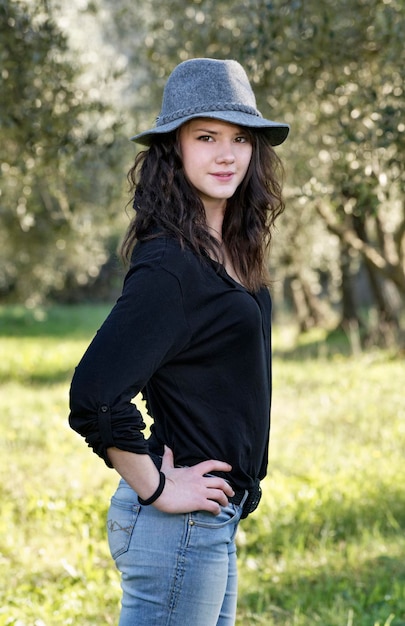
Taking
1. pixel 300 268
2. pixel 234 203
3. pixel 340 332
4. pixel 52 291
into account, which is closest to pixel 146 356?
pixel 234 203

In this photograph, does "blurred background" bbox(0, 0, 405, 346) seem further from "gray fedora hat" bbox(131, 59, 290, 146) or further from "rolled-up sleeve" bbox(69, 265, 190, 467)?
"rolled-up sleeve" bbox(69, 265, 190, 467)

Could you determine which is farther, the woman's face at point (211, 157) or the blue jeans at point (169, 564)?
the woman's face at point (211, 157)

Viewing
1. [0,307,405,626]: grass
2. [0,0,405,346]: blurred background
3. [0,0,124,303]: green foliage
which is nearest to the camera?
[0,307,405,626]: grass

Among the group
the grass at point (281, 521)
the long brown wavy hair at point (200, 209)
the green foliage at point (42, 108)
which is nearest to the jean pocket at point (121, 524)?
the long brown wavy hair at point (200, 209)

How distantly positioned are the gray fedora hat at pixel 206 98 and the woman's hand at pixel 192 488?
0.95 meters

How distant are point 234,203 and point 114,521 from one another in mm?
1039

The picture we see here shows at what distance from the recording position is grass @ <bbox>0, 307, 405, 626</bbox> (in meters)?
4.55

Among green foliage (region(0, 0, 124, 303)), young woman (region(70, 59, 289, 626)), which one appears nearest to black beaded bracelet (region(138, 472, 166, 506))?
young woman (region(70, 59, 289, 626))

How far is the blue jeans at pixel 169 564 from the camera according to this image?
221 centimetres

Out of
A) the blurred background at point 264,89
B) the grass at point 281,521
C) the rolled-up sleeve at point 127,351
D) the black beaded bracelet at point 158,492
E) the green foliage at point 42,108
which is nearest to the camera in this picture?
the rolled-up sleeve at point 127,351

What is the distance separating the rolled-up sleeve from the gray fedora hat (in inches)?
20.5

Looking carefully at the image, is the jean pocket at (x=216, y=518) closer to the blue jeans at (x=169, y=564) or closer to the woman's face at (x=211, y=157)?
the blue jeans at (x=169, y=564)

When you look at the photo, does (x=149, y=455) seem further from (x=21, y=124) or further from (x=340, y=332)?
(x=340, y=332)

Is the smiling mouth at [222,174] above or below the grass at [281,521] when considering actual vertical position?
above
